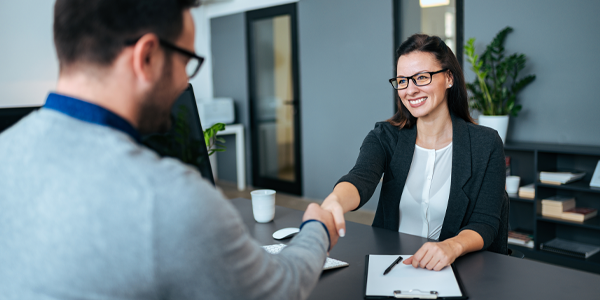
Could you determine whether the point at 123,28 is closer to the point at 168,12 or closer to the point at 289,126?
the point at 168,12

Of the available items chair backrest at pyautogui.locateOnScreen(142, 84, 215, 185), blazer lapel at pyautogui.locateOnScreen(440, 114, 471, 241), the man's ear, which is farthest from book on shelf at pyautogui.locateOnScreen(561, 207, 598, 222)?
the man's ear

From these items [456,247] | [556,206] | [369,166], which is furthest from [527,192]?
[456,247]

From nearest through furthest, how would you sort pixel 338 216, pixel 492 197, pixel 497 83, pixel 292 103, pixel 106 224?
pixel 106 224
pixel 338 216
pixel 492 197
pixel 497 83
pixel 292 103

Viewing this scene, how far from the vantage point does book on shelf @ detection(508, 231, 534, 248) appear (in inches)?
129

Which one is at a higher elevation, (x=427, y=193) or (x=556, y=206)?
(x=427, y=193)

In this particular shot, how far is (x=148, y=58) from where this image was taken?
0.64m

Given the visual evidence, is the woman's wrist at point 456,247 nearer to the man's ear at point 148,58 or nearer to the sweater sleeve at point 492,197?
the sweater sleeve at point 492,197

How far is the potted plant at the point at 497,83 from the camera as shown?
332 centimetres

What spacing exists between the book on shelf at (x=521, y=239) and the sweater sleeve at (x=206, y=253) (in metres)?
3.14

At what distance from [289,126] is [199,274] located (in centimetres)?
495

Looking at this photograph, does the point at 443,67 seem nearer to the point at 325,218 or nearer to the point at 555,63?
the point at 325,218

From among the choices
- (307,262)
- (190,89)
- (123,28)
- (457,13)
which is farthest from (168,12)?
(457,13)

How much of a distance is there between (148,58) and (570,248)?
3.35 m

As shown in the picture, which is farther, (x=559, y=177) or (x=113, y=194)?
(x=559, y=177)
